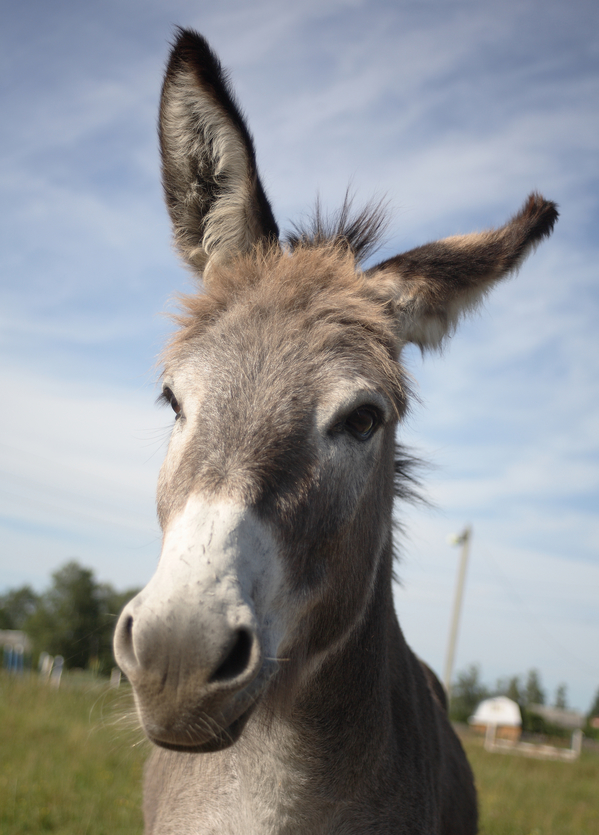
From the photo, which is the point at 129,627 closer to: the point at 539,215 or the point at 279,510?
the point at 279,510

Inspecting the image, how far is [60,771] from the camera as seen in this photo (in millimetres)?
6789

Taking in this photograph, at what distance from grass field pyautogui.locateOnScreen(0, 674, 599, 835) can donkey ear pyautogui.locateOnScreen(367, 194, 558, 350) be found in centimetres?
204

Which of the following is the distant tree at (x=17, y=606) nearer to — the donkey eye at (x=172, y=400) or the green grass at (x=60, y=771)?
the green grass at (x=60, y=771)

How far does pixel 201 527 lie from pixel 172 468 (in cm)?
63

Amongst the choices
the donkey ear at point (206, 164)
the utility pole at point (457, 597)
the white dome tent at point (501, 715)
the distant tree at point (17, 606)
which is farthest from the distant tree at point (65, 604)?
the donkey ear at point (206, 164)

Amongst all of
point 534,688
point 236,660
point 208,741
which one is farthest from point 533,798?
point 534,688

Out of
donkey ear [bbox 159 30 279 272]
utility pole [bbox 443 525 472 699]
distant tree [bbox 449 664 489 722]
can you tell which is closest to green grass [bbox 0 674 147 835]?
donkey ear [bbox 159 30 279 272]

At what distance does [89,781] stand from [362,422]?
22.0 feet

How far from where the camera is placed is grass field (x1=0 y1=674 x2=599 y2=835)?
550 cm

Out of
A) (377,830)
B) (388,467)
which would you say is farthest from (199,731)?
(388,467)

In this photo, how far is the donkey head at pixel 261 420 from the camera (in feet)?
4.94

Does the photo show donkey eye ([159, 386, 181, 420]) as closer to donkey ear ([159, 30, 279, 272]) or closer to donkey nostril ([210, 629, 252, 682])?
donkey ear ([159, 30, 279, 272])

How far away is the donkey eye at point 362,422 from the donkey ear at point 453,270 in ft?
2.29

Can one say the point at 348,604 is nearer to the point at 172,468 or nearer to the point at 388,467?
the point at 388,467
